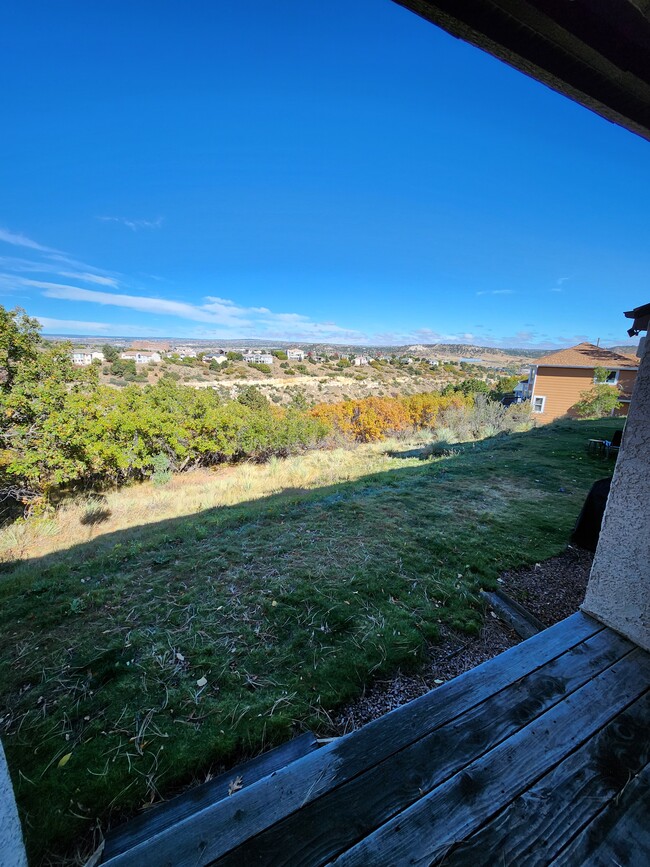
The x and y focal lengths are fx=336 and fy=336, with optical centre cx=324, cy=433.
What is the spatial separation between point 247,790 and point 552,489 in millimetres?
5726

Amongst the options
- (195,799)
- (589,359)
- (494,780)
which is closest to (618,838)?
(494,780)

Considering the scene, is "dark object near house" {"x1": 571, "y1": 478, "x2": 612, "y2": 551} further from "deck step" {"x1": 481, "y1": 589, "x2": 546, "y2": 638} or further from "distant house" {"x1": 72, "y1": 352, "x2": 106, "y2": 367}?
"distant house" {"x1": 72, "y1": 352, "x2": 106, "y2": 367}

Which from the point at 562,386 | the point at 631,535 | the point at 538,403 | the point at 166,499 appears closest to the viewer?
the point at 631,535

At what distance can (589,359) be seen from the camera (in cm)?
1925

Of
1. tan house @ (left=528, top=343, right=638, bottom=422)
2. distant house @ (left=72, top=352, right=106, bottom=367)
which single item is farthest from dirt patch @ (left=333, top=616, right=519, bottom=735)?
tan house @ (left=528, top=343, right=638, bottom=422)

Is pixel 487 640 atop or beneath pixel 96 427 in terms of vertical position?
beneath

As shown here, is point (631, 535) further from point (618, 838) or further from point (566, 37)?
point (566, 37)

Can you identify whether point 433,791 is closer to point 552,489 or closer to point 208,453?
point 552,489

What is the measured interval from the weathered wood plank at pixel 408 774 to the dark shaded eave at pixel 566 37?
1916 millimetres

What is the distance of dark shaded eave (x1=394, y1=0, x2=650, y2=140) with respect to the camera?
727mm

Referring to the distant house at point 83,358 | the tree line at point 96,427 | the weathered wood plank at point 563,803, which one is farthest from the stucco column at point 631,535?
the distant house at point 83,358

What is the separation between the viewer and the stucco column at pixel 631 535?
4.55 feet

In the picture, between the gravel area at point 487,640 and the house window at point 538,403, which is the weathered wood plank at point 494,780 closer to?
the gravel area at point 487,640

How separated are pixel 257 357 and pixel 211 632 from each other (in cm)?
4644
